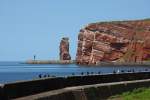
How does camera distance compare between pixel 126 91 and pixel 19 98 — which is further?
pixel 126 91

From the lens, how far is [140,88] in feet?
86.2

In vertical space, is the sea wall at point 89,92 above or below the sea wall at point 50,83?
below

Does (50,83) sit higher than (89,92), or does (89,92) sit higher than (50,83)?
(50,83)

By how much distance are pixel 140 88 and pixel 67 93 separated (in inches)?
318

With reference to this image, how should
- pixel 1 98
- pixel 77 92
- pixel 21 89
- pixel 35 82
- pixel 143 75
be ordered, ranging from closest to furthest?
pixel 1 98, pixel 21 89, pixel 35 82, pixel 77 92, pixel 143 75

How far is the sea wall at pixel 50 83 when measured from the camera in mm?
15734

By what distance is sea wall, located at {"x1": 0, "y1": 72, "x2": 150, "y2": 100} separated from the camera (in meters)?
15.7

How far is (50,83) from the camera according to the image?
66.4 feet

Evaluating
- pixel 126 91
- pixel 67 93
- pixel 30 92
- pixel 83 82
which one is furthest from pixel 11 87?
pixel 126 91

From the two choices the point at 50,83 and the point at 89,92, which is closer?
the point at 50,83

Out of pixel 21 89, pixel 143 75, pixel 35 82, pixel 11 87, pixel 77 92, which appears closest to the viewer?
pixel 11 87

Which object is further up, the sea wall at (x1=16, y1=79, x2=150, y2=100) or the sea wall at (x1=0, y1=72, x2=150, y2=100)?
the sea wall at (x1=0, y1=72, x2=150, y2=100)

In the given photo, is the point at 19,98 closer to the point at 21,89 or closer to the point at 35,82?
the point at 21,89

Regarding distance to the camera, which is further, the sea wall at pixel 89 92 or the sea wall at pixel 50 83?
the sea wall at pixel 89 92
